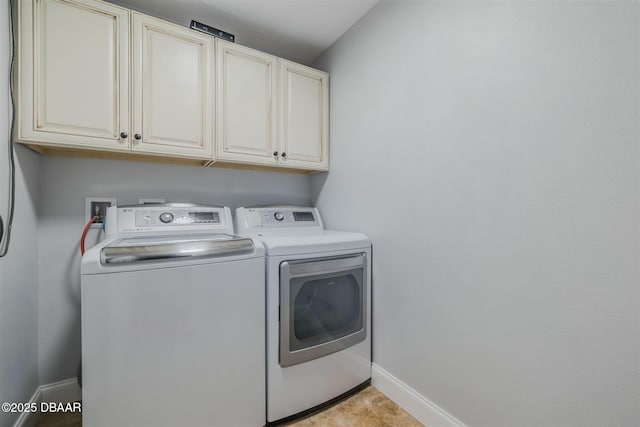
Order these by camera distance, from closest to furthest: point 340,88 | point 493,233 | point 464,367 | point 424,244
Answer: point 493,233
point 464,367
point 424,244
point 340,88

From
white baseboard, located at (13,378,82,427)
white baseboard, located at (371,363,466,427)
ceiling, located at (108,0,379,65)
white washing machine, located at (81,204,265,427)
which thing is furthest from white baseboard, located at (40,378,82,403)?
ceiling, located at (108,0,379,65)

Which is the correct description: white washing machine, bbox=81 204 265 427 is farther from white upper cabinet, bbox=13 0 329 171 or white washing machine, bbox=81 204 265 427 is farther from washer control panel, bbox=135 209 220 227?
white upper cabinet, bbox=13 0 329 171

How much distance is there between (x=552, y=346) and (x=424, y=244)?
60cm

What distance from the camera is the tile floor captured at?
52.6 inches

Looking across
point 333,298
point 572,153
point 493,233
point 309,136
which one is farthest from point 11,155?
point 572,153

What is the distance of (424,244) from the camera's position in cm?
135

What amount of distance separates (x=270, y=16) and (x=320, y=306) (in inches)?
71.9

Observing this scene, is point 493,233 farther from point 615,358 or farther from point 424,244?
point 615,358

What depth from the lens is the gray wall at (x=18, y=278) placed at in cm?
107

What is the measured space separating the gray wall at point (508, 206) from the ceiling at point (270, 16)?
0.24m

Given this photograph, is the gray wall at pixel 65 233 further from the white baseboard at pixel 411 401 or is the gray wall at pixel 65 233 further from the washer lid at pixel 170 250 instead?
the white baseboard at pixel 411 401

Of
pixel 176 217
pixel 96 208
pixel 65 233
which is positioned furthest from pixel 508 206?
pixel 65 233

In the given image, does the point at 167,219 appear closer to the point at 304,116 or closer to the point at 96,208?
the point at 96,208

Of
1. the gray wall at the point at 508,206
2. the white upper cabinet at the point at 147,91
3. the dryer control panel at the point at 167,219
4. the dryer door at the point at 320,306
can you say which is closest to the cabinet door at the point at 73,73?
the white upper cabinet at the point at 147,91
